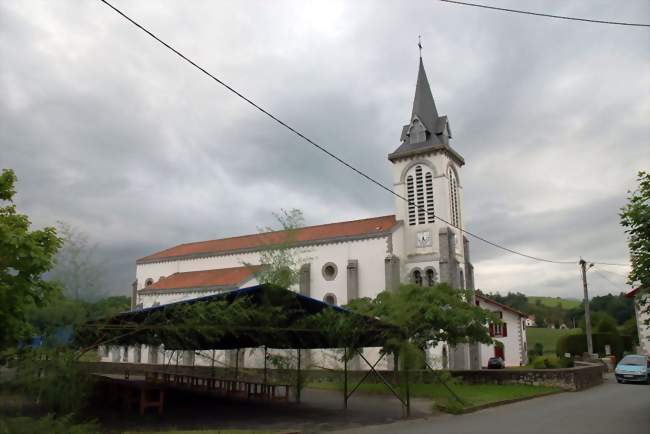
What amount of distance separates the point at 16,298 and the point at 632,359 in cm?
2737

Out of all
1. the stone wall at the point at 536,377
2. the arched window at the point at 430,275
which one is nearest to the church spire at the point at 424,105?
the arched window at the point at 430,275

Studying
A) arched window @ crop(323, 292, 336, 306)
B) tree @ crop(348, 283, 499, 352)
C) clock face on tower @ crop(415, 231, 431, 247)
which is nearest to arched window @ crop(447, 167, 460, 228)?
clock face on tower @ crop(415, 231, 431, 247)

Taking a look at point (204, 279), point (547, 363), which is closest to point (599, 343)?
point (547, 363)

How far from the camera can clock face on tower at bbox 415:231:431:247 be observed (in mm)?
34062

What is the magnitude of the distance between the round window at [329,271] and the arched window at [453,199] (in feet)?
28.0

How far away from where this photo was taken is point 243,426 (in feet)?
44.2

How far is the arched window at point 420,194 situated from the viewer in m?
34.8

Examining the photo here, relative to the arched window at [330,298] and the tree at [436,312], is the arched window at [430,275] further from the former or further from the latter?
the tree at [436,312]

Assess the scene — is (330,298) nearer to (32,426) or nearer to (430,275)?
(430,275)

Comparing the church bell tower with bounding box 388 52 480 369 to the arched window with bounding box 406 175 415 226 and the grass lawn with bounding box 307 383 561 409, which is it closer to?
the arched window with bounding box 406 175 415 226

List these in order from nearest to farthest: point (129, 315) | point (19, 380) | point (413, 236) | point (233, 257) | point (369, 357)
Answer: point (19, 380) < point (129, 315) < point (369, 357) < point (413, 236) < point (233, 257)

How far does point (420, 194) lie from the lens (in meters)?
35.5

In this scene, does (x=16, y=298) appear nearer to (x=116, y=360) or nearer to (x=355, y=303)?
(x=355, y=303)

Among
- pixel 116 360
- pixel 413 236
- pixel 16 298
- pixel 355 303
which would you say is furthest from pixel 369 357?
pixel 16 298
